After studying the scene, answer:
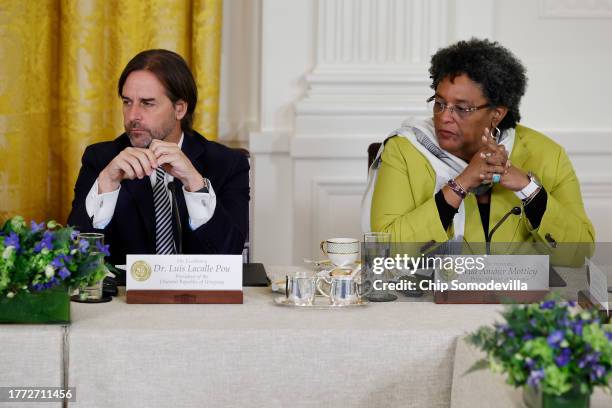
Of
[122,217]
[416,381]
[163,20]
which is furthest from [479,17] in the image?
[416,381]

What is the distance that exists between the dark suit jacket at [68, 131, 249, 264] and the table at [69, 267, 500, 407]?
2.05 ft

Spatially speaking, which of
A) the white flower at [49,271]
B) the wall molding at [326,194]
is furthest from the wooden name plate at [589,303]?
the wall molding at [326,194]

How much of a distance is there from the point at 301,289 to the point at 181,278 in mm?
235

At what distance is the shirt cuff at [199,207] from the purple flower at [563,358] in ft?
4.14

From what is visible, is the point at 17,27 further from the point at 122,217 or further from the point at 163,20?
the point at 122,217

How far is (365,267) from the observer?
80.4 inches

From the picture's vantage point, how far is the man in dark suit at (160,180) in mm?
2326

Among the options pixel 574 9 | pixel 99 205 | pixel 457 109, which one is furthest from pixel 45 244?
pixel 574 9

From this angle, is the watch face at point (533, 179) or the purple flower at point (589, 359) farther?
the watch face at point (533, 179)

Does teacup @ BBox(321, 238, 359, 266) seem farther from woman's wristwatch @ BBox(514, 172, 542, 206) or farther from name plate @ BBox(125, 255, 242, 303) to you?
woman's wristwatch @ BBox(514, 172, 542, 206)

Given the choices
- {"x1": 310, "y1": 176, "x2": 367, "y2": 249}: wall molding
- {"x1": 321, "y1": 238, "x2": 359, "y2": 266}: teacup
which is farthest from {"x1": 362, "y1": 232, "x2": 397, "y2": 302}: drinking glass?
{"x1": 310, "y1": 176, "x2": 367, "y2": 249}: wall molding

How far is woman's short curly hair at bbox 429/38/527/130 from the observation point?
2.60m

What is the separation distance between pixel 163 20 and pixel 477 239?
4.62 ft

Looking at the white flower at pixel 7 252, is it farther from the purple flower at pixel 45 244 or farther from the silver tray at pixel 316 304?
the silver tray at pixel 316 304
